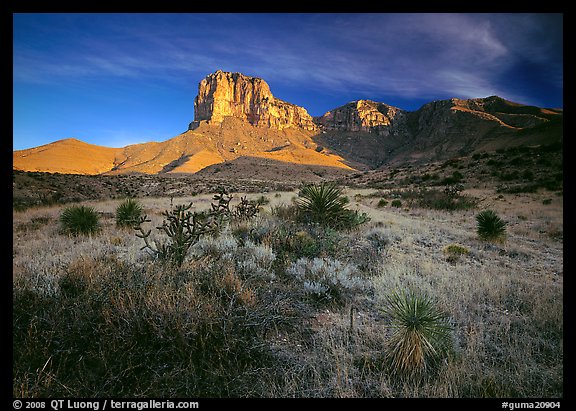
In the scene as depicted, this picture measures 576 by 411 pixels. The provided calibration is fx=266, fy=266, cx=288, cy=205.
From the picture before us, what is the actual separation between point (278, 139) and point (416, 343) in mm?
167888

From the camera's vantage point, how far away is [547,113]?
122m

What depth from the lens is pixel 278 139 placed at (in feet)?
541

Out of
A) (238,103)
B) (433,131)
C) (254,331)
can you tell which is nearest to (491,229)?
(254,331)

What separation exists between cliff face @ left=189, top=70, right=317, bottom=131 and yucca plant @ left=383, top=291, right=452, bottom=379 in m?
182

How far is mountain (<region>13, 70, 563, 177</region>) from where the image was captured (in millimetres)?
120438

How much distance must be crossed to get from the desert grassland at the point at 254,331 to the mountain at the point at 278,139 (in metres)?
87.2

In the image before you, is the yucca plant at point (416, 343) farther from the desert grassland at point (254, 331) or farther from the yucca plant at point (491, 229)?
the yucca plant at point (491, 229)

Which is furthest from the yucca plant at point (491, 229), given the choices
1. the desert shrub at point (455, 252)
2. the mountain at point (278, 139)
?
the mountain at point (278, 139)

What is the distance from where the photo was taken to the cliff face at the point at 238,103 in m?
177

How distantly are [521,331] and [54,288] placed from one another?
6111 millimetres

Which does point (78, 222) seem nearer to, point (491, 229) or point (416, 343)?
point (416, 343)

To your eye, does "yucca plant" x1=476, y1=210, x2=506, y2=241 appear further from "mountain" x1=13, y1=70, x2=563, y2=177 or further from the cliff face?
the cliff face

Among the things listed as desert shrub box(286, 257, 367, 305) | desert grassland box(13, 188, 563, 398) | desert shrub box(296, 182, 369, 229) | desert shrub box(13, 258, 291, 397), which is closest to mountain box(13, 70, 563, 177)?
desert shrub box(296, 182, 369, 229)

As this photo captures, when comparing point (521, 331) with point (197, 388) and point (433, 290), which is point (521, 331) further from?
point (197, 388)
